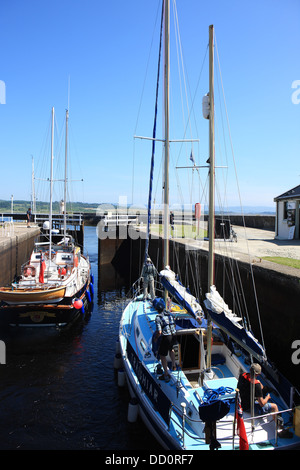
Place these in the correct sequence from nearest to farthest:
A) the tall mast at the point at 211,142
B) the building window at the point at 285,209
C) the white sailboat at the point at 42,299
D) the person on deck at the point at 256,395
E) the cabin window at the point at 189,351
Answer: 1. the person on deck at the point at 256,395
2. the tall mast at the point at 211,142
3. the cabin window at the point at 189,351
4. the white sailboat at the point at 42,299
5. the building window at the point at 285,209

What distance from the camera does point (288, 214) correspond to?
61.3 ft

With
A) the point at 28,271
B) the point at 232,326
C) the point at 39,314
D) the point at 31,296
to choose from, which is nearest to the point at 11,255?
the point at 28,271

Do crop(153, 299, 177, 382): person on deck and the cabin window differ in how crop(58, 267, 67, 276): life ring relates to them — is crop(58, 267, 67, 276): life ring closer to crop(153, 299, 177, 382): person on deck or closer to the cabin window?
the cabin window

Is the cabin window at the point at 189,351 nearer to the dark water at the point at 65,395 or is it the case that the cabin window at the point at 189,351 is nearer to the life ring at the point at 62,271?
the dark water at the point at 65,395

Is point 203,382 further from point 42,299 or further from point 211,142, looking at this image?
point 42,299

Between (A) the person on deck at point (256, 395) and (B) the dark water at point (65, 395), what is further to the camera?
(B) the dark water at point (65, 395)

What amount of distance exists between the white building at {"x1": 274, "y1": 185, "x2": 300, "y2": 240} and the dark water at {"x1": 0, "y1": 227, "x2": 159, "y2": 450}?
12.1 metres

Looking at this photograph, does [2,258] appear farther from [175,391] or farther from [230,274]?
[175,391]

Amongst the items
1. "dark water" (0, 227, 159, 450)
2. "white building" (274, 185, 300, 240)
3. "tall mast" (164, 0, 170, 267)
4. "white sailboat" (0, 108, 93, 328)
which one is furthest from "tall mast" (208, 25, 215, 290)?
"white building" (274, 185, 300, 240)

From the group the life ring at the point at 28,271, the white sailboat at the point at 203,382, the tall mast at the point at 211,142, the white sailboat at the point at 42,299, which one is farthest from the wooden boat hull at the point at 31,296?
the tall mast at the point at 211,142

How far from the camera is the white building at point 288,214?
1847 centimetres

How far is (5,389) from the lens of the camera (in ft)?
31.4

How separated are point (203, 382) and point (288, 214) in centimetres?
1444

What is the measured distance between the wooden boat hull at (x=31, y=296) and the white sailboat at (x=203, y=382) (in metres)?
4.36
